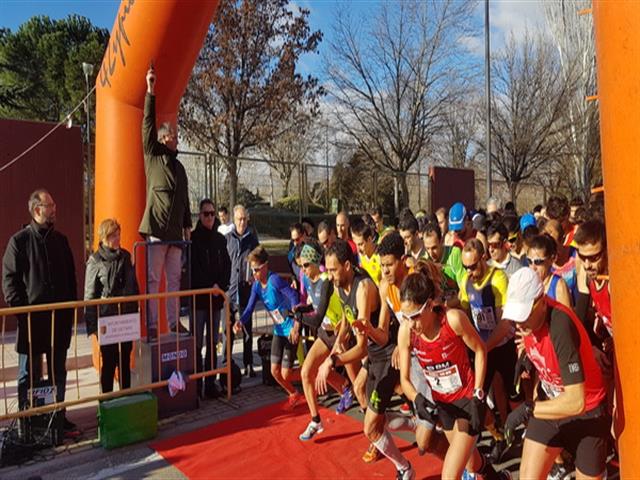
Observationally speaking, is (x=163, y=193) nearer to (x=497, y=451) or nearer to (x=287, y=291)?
(x=287, y=291)

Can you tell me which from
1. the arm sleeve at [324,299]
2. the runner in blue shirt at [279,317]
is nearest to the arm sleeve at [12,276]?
the runner in blue shirt at [279,317]

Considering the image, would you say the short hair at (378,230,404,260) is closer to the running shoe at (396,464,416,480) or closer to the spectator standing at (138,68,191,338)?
the running shoe at (396,464,416,480)

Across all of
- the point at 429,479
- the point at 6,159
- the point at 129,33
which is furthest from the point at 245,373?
the point at 6,159

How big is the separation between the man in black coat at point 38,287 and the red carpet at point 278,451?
51.5 inches

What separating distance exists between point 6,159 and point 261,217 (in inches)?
241

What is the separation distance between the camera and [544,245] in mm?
4734

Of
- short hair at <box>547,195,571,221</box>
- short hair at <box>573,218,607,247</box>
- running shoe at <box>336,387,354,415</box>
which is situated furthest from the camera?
short hair at <box>547,195,571,221</box>

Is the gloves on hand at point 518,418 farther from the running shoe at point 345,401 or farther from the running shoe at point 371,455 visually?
the running shoe at point 345,401

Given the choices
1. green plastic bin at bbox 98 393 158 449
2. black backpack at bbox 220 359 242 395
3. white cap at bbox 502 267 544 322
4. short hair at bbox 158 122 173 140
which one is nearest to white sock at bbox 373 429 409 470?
white cap at bbox 502 267 544 322

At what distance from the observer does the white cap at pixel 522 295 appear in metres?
3.05

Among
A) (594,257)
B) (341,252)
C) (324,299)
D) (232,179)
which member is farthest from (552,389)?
(232,179)

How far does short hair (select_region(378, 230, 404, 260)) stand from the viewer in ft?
15.7

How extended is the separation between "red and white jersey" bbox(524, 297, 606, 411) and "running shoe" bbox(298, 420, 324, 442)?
2.45m

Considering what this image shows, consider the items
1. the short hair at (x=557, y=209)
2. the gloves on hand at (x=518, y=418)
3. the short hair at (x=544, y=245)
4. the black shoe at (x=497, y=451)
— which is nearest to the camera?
the gloves on hand at (x=518, y=418)
